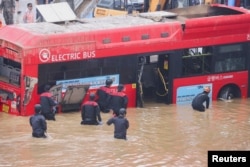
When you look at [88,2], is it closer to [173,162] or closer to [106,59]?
[106,59]

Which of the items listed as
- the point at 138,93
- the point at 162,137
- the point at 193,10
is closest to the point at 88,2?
the point at 193,10

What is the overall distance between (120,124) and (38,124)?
2062mm

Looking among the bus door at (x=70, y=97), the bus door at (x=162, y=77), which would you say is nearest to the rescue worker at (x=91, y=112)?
the bus door at (x=70, y=97)

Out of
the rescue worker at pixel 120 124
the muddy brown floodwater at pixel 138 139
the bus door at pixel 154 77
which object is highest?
the bus door at pixel 154 77

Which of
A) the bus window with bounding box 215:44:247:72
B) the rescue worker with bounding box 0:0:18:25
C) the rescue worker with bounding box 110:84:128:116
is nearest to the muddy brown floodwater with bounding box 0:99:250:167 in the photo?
the rescue worker with bounding box 110:84:128:116

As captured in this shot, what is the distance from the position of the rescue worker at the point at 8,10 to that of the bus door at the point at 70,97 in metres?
8.12

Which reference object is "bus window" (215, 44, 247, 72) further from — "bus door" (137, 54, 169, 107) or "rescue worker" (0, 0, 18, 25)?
"rescue worker" (0, 0, 18, 25)

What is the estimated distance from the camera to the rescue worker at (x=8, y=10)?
41844 millimetres

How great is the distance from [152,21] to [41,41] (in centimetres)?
425

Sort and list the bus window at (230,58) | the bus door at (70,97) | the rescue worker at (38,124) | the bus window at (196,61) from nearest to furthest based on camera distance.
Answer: the rescue worker at (38,124) < the bus door at (70,97) < the bus window at (196,61) < the bus window at (230,58)

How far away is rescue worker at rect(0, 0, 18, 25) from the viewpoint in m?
41.8

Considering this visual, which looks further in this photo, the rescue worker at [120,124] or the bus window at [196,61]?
the bus window at [196,61]

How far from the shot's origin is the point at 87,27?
3538 cm

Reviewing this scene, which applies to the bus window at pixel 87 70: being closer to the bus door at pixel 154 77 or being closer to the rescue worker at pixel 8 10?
the bus door at pixel 154 77
